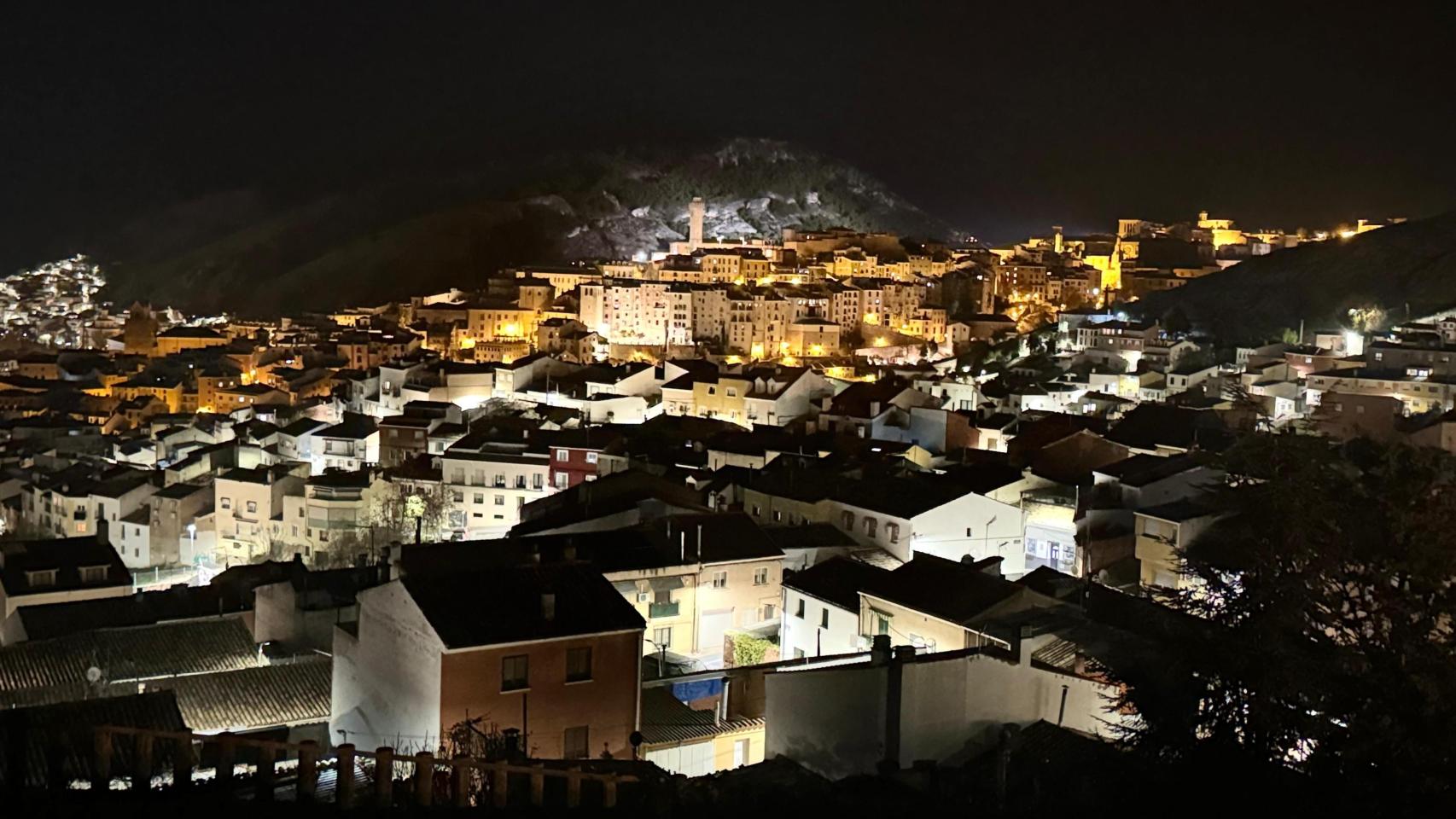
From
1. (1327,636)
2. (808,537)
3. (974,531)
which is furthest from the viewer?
(974,531)

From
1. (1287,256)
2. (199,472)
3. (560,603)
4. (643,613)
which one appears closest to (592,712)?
(560,603)

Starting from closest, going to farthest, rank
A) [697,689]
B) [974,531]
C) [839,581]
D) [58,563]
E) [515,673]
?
[515,673], [697,689], [839,581], [58,563], [974,531]

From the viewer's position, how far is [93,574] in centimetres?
2323

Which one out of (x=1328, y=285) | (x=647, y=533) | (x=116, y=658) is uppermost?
(x=1328, y=285)

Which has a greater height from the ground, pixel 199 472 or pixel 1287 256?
pixel 1287 256

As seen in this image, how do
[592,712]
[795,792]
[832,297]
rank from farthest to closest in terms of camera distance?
[832,297] < [592,712] < [795,792]

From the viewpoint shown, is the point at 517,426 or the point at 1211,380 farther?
the point at 1211,380

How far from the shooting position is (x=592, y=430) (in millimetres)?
35750

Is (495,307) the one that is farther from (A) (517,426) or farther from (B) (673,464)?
(B) (673,464)

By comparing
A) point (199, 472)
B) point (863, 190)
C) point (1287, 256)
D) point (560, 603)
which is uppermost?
point (863, 190)

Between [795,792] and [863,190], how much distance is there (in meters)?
162

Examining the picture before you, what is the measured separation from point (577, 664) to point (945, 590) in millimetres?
5401

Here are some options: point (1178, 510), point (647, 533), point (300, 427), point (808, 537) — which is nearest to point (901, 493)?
point (808, 537)

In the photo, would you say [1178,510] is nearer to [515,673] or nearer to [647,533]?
[647,533]
